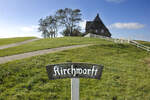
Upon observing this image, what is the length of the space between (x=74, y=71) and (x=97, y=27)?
4167cm

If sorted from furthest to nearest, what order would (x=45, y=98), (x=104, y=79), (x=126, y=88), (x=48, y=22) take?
1. (x=48, y=22)
2. (x=104, y=79)
3. (x=126, y=88)
4. (x=45, y=98)

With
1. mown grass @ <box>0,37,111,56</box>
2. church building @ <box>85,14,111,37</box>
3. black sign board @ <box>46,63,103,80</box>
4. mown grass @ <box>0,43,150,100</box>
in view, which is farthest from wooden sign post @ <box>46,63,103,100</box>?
church building @ <box>85,14,111,37</box>

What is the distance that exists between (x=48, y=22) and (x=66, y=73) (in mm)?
62263

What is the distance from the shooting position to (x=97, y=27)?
144ft

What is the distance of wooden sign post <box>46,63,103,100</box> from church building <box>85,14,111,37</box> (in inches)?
1593

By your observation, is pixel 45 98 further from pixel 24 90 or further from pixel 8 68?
pixel 8 68

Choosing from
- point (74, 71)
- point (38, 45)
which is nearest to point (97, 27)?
point (38, 45)

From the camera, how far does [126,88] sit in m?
6.54

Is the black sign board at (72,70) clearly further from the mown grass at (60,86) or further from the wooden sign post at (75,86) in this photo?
the mown grass at (60,86)

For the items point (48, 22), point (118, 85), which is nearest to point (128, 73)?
point (118, 85)

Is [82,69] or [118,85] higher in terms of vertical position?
[82,69]

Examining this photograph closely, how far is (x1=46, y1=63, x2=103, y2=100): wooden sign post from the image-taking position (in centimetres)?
382

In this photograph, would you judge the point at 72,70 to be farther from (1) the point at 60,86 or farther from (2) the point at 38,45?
(2) the point at 38,45

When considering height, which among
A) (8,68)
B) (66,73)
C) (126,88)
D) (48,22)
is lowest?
(126,88)
